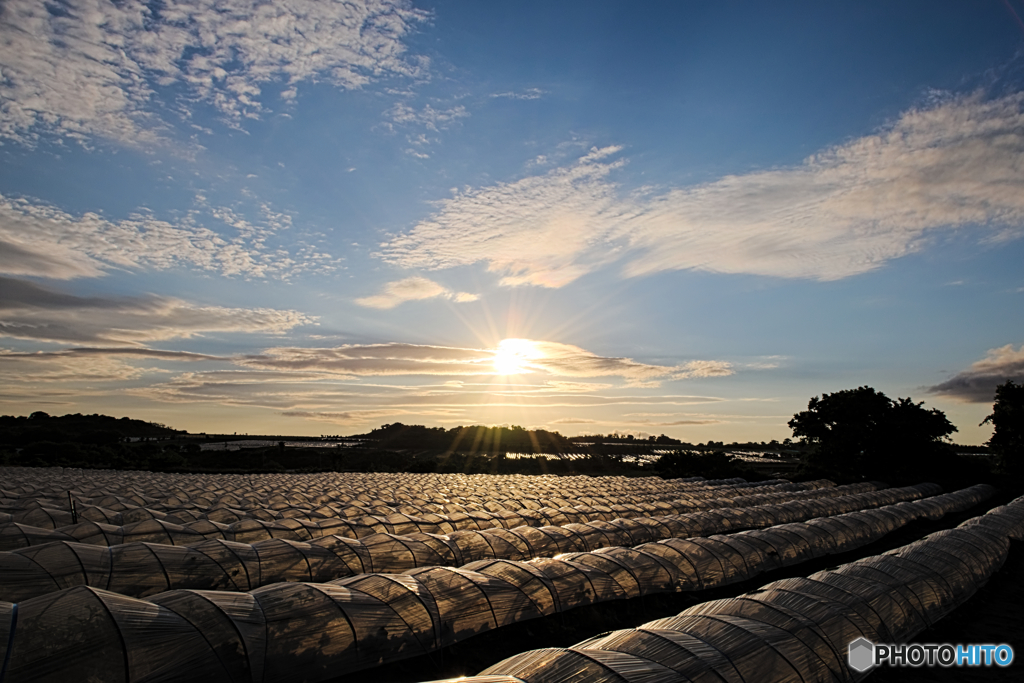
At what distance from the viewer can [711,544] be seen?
2181 cm

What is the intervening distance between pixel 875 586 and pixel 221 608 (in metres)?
16.2

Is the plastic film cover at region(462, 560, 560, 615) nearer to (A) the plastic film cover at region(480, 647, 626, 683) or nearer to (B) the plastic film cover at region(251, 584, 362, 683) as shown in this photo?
(B) the plastic film cover at region(251, 584, 362, 683)

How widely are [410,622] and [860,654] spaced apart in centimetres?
1044

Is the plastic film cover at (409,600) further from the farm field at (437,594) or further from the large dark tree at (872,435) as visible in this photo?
the large dark tree at (872,435)

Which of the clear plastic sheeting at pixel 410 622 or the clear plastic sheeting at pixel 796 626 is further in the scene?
the clear plastic sheeting at pixel 796 626

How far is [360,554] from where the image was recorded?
1961 centimetres

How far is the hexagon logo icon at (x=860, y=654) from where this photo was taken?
12.8m

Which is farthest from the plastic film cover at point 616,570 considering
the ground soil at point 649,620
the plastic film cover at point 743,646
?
the plastic film cover at point 743,646

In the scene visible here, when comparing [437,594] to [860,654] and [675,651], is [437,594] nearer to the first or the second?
Answer: [675,651]

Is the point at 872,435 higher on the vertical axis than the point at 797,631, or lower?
higher

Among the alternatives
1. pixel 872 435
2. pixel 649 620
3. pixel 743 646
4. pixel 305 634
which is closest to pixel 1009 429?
pixel 872 435

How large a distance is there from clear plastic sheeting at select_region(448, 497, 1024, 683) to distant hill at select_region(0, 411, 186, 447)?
464ft

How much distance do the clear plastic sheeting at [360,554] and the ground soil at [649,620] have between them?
76cm

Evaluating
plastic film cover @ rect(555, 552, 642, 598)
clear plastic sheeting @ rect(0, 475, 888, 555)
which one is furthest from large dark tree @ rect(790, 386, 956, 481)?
plastic film cover @ rect(555, 552, 642, 598)
